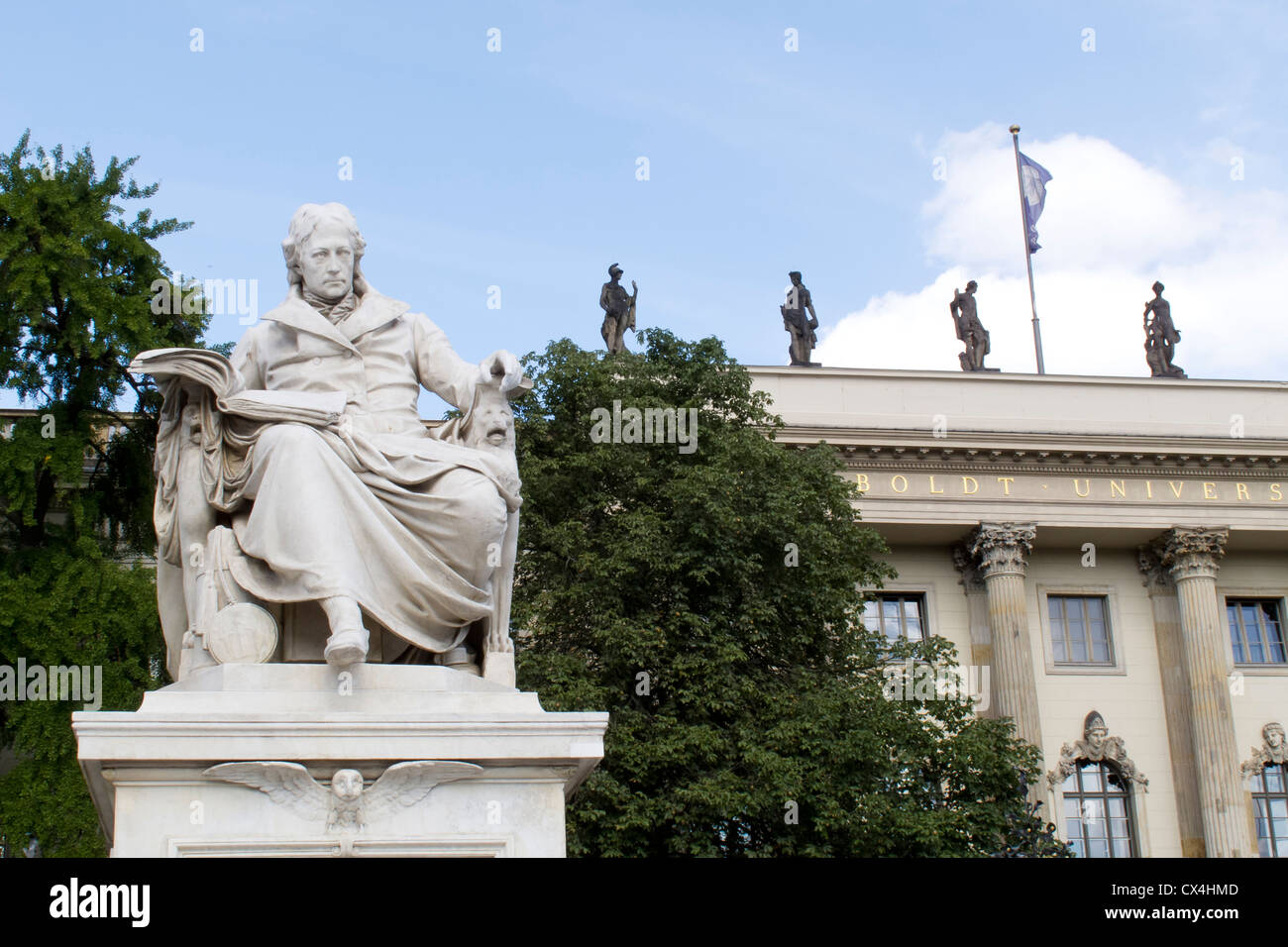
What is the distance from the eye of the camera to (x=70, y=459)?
18.2 m

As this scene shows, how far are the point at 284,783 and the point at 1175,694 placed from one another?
3148cm

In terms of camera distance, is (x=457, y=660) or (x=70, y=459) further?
(x=70, y=459)

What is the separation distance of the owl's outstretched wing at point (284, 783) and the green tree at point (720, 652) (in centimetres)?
1263

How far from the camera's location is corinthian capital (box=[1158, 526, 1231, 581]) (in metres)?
34.3

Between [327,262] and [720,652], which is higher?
[327,262]

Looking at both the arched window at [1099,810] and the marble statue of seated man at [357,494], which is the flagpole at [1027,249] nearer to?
the arched window at [1099,810]

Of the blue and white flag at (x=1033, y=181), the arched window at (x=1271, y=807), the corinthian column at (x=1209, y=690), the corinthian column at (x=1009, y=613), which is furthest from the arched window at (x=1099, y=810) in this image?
the blue and white flag at (x=1033, y=181)

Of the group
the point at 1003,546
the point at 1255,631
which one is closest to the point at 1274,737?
the point at 1255,631

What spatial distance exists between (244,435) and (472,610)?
1.10 m

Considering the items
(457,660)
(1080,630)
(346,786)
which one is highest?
(1080,630)

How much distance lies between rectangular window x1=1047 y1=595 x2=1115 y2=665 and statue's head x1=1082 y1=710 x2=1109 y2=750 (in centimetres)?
142

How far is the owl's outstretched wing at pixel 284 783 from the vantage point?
5480mm

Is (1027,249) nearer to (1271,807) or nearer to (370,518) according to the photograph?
(1271,807)

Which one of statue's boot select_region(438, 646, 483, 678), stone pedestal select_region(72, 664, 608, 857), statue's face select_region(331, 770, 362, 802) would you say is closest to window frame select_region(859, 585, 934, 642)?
statue's boot select_region(438, 646, 483, 678)
